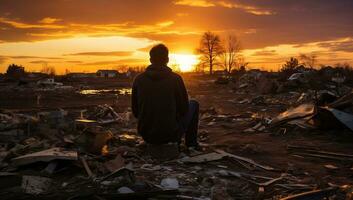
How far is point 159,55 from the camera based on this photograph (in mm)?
7152

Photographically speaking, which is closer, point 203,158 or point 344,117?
point 203,158

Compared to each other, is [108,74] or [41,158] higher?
[41,158]

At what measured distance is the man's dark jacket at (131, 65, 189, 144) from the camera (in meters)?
7.16

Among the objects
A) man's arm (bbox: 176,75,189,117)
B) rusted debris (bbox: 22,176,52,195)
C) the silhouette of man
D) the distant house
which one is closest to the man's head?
the silhouette of man

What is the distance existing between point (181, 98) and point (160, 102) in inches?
15.2

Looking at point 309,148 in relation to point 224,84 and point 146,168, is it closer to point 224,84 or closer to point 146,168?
point 146,168

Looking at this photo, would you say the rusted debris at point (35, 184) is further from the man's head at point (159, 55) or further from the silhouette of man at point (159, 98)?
the man's head at point (159, 55)

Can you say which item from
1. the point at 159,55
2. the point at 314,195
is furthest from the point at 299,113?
the point at 314,195

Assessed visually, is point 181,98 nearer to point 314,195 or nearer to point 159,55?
point 159,55

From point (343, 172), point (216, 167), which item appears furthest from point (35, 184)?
point (343, 172)

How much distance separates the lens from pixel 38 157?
6.21 meters

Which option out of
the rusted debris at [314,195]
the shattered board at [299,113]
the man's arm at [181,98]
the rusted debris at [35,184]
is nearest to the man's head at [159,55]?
the man's arm at [181,98]

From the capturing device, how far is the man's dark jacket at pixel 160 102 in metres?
7.16

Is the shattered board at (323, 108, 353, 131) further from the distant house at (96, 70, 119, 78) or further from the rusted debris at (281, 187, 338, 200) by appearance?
the distant house at (96, 70, 119, 78)
